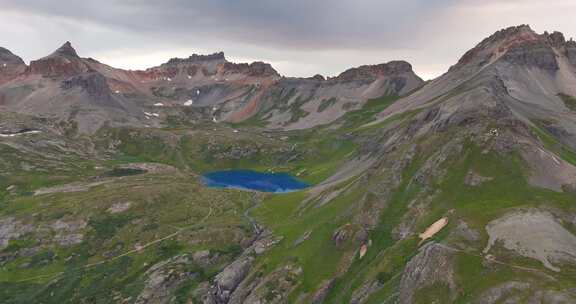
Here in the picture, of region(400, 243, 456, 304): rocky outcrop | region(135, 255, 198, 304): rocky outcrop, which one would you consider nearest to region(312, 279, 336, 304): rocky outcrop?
region(400, 243, 456, 304): rocky outcrop

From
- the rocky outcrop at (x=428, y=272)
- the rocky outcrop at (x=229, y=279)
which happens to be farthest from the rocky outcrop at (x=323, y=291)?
the rocky outcrop at (x=229, y=279)

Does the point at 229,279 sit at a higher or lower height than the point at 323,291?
lower

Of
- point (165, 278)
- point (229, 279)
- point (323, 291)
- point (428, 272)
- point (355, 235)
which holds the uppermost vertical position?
point (428, 272)

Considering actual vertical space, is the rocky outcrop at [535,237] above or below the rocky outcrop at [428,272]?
above

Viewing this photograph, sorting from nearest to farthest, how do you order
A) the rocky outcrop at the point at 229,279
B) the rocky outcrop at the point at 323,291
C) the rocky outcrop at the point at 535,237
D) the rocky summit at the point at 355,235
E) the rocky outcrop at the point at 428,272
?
the rocky outcrop at the point at 428,272
the rocky outcrop at the point at 535,237
the rocky summit at the point at 355,235
the rocky outcrop at the point at 323,291
the rocky outcrop at the point at 229,279

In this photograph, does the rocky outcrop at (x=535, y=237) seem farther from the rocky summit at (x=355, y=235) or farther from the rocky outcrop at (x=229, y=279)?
the rocky outcrop at (x=229, y=279)

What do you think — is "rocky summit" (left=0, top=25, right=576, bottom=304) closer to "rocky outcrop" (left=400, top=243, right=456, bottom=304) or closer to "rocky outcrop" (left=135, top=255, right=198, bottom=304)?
"rocky outcrop" (left=400, top=243, right=456, bottom=304)

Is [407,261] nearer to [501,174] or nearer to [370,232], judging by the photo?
[370,232]

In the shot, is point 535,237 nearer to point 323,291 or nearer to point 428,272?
point 428,272

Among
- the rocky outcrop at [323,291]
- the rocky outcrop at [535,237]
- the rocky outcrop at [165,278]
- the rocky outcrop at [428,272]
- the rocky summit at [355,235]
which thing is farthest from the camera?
the rocky outcrop at [165,278]

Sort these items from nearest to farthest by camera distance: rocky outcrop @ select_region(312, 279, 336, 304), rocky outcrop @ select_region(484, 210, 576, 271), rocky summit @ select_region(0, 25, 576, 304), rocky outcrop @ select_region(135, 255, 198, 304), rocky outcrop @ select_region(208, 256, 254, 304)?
rocky outcrop @ select_region(484, 210, 576, 271) < rocky summit @ select_region(0, 25, 576, 304) < rocky outcrop @ select_region(312, 279, 336, 304) < rocky outcrop @ select_region(208, 256, 254, 304) < rocky outcrop @ select_region(135, 255, 198, 304)

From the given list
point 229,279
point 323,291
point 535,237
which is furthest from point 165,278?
point 535,237
